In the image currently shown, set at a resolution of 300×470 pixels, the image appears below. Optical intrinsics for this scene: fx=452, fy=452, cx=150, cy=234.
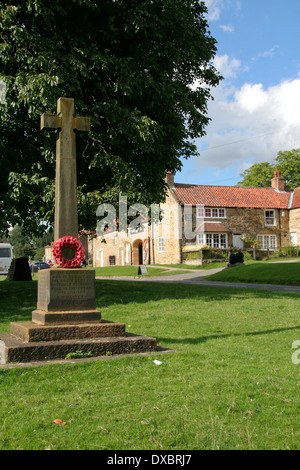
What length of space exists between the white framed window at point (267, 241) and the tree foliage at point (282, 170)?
1691 centimetres

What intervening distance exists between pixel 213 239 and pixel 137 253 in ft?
34.6

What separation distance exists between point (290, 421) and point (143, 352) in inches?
127

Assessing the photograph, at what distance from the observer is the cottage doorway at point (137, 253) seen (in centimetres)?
5198

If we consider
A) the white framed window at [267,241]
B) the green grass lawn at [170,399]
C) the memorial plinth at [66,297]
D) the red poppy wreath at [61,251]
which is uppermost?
the white framed window at [267,241]

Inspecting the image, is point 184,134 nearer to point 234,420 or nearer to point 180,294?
point 180,294

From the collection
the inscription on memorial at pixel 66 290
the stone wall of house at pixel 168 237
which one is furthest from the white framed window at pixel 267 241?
the inscription on memorial at pixel 66 290

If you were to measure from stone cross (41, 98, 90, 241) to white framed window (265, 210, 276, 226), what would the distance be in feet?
139

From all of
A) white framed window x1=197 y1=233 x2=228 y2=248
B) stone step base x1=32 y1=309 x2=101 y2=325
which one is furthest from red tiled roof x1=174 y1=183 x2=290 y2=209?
stone step base x1=32 y1=309 x2=101 y2=325

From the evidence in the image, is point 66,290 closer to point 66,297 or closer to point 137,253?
point 66,297

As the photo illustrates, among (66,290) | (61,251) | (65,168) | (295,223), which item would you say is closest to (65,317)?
(66,290)

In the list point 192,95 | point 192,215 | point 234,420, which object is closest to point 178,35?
point 192,95

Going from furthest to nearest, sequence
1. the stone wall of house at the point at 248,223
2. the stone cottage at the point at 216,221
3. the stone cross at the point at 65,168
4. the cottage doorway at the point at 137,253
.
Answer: the cottage doorway at the point at 137,253, the stone wall of house at the point at 248,223, the stone cottage at the point at 216,221, the stone cross at the point at 65,168

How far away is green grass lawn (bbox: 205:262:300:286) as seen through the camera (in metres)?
22.8

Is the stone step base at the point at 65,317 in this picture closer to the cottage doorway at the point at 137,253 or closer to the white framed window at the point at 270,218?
the white framed window at the point at 270,218
